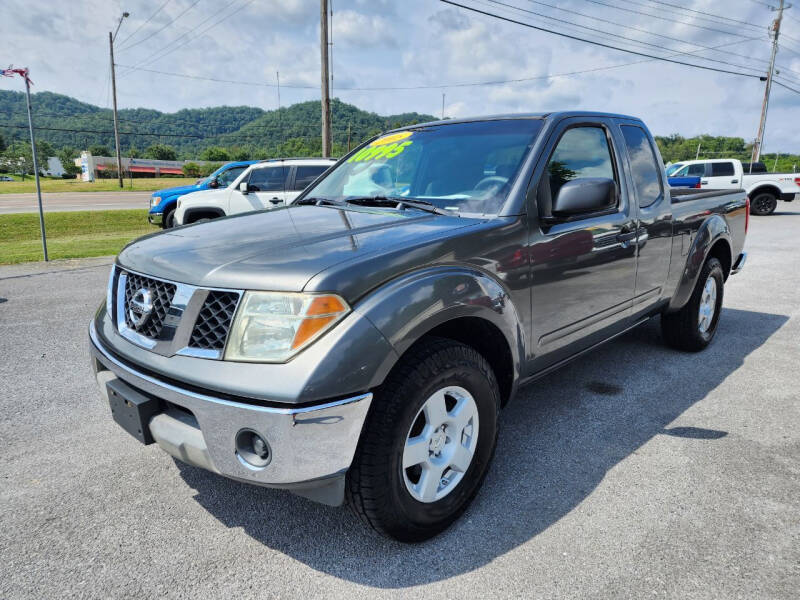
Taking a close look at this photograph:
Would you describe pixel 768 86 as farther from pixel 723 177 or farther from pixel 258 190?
pixel 258 190

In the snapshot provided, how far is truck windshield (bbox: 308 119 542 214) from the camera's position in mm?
2822

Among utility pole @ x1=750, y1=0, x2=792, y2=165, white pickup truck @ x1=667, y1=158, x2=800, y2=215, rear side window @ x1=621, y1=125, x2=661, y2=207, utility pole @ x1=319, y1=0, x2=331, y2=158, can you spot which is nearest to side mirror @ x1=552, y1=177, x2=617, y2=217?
rear side window @ x1=621, y1=125, x2=661, y2=207

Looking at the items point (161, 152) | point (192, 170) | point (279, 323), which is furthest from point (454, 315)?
point (161, 152)

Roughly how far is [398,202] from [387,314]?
1127 mm

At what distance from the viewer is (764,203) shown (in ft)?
65.6

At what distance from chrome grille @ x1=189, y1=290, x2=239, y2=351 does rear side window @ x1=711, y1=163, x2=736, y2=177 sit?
21365mm

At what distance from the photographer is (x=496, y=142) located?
3014 millimetres

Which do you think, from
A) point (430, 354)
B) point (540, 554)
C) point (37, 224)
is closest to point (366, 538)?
point (540, 554)

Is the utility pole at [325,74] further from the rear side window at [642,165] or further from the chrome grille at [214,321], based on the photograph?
the chrome grille at [214,321]

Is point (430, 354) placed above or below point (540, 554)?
above

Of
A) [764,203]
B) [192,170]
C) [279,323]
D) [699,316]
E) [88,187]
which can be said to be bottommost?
[88,187]

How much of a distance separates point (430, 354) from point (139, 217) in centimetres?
1807

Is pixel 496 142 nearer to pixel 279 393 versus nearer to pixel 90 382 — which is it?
pixel 279 393

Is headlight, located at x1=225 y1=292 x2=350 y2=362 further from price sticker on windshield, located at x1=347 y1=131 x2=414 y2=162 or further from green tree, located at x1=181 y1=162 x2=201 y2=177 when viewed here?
green tree, located at x1=181 y1=162 x2=201 y2=177
